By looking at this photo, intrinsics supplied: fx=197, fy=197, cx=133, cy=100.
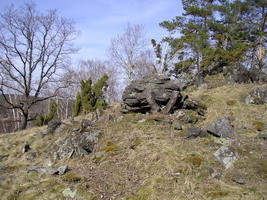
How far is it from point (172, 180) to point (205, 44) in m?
14.7

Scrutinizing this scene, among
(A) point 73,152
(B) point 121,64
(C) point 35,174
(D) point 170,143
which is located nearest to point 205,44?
(B) point 121,64

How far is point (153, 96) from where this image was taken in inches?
317

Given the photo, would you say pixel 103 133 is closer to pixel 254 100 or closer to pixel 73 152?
pixel 73 152

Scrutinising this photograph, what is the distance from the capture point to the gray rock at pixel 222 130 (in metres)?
5.83

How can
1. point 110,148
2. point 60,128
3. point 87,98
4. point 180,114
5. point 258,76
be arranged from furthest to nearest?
1. point 87,98
2. point 258,76
3. point 60,128
4. point 180,114
5. point 110,148

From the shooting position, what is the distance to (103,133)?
7.12 metres

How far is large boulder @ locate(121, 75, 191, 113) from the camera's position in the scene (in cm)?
800

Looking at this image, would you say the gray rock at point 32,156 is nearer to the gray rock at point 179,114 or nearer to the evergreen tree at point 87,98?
the gray rock at point 179,114

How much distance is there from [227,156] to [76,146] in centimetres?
449

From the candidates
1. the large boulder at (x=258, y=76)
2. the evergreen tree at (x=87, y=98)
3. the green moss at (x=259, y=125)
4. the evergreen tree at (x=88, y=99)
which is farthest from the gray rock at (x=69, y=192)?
the large boulder at (x=258, y=76)

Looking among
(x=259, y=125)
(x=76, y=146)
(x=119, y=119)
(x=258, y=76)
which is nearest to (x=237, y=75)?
(x=258, y=76)

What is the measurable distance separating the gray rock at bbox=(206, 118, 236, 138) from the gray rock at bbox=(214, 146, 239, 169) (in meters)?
0.92

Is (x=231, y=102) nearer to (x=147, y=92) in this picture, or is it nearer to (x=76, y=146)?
(x=147, y=92)

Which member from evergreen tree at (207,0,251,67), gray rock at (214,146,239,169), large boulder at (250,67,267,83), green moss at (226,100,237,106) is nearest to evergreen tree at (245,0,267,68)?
evergreen tree at (207,0,251,67)
